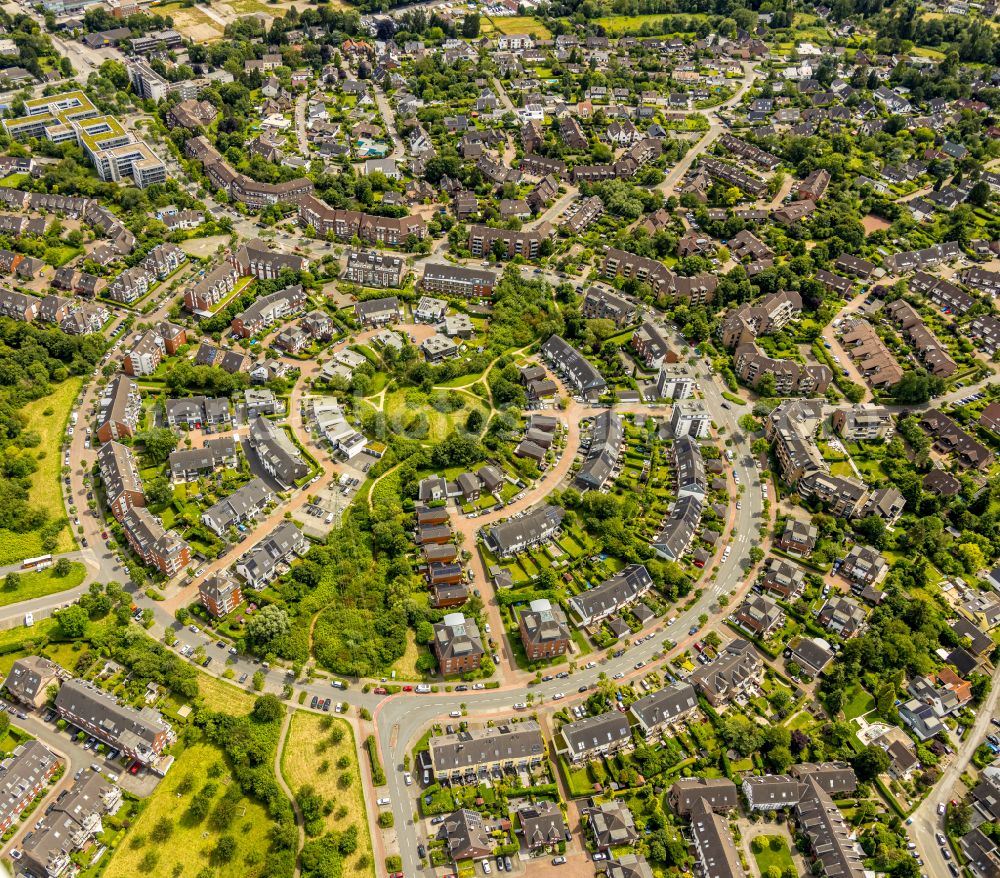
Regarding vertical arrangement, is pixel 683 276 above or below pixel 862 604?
above

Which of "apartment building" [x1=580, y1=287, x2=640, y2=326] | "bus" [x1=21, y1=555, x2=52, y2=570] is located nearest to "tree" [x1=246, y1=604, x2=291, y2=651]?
"bus" [x1=21, y1=555, x2=52, y2=570]

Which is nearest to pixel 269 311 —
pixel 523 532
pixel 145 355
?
pixel 145 355

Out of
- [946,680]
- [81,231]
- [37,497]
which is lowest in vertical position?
[946,680]

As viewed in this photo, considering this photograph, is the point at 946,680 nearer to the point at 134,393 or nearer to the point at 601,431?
the point at 601,431

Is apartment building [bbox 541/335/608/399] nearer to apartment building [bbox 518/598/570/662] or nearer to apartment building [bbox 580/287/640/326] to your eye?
apartment building [bbox 580/287/640/326]

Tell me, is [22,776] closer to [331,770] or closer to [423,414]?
[331,770]

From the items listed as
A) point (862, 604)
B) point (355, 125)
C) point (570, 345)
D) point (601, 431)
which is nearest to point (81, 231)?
point (355, 125)
